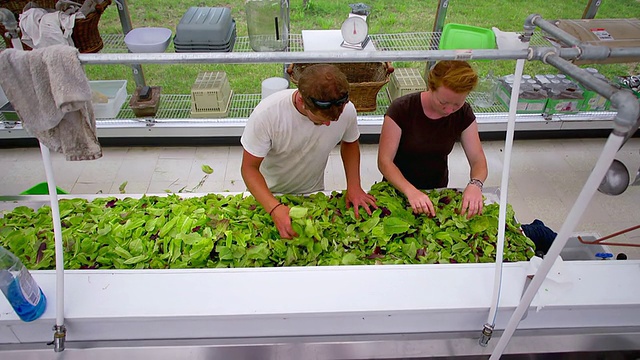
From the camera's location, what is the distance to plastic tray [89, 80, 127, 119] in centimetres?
386

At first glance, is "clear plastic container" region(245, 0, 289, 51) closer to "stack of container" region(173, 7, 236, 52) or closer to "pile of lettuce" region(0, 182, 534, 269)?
"stack of container" region(173, 7, 236, 52)

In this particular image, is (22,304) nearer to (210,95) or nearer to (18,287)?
(18,287)

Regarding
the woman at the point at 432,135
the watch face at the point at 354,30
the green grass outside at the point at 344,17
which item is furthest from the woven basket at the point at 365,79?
the woman at the point at 432,135


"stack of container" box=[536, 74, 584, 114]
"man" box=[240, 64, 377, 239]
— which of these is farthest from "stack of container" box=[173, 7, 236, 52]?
"stack of container" box=[536, 74, 584, 114]

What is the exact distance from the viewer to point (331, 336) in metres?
1.39

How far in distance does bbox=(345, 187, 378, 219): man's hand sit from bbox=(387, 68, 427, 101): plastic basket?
7.57 feet

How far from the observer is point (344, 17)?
4625 millimetres

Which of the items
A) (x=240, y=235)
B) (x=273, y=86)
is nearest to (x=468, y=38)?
(x=273, y=86)

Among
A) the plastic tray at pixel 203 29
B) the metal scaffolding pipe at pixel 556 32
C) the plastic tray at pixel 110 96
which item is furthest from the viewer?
the plastic tray at pixel 110 96

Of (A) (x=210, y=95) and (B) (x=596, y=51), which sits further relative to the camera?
(A) (x=210, y=95)

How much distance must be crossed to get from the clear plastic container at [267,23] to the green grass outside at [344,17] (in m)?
0.72

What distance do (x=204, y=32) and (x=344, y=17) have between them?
199cm

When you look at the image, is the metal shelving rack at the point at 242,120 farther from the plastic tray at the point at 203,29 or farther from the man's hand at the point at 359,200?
the man's hand at the point at 359,200

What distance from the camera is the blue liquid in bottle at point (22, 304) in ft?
3.95
